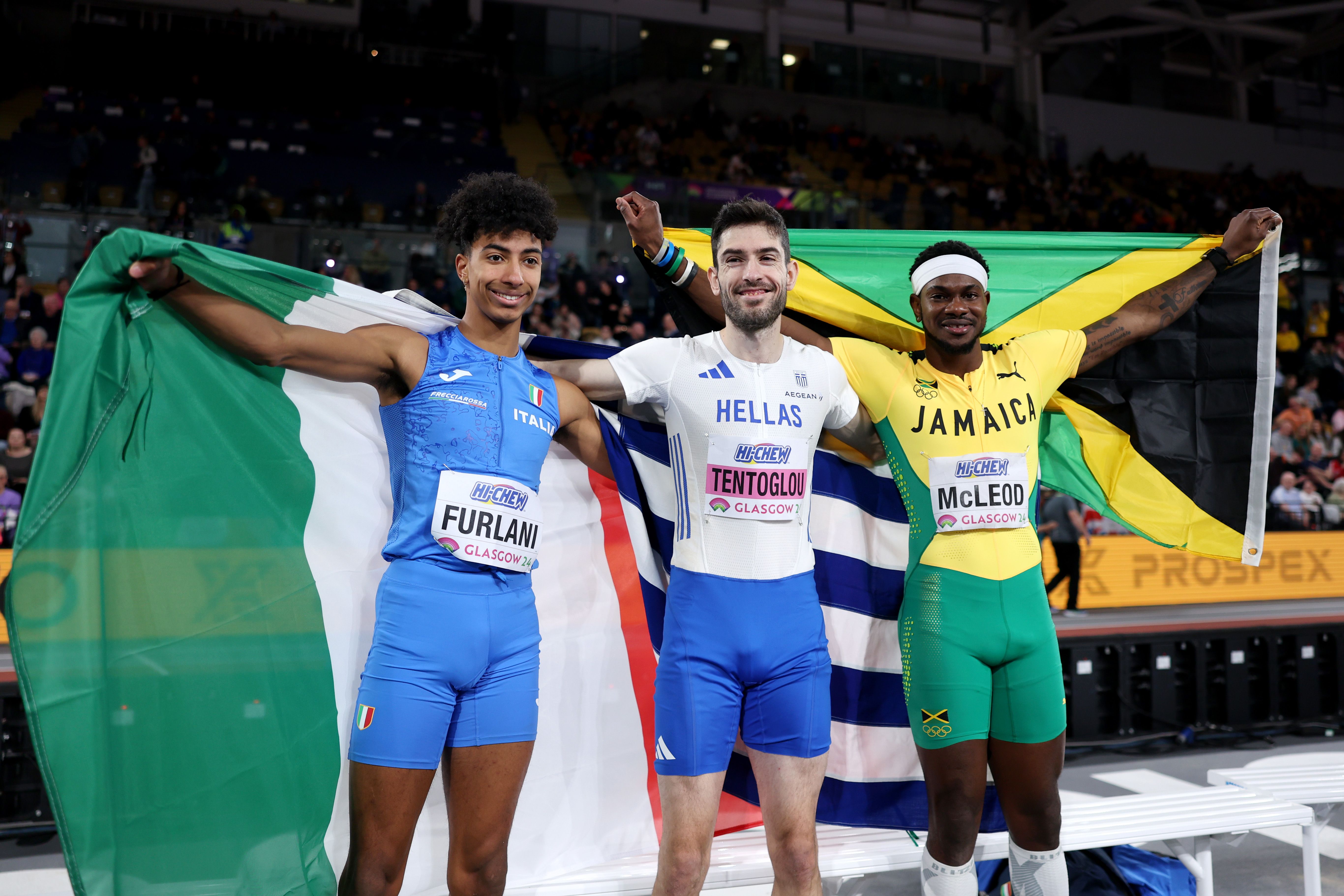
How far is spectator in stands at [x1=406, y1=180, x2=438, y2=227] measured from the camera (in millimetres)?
13336

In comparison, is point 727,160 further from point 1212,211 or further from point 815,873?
point 815,873

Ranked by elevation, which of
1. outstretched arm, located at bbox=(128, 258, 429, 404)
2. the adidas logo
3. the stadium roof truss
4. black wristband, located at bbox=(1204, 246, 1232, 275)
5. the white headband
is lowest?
the adidas logo

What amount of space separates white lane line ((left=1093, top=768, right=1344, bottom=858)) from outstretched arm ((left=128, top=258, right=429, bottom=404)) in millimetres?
4161

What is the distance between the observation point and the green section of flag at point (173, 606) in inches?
102

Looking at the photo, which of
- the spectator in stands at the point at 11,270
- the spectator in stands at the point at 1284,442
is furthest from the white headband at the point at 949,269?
the spectator in stands at the point at 11,270

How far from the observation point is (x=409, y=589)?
8.96 ft

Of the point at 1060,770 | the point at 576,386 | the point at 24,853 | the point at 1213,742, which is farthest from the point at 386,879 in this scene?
the point at 1213,742

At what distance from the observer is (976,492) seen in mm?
3223

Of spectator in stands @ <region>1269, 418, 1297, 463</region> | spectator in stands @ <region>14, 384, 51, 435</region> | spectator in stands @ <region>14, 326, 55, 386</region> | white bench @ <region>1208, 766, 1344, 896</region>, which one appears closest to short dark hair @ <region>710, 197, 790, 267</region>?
white bench @ <region>1208, 766, 1344, 896</region>

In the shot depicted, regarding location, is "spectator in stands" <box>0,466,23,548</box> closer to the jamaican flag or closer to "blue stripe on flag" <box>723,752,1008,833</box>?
the jamaican flag

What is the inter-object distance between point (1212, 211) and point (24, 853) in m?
25.3

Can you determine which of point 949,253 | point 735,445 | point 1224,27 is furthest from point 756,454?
point 1224,27

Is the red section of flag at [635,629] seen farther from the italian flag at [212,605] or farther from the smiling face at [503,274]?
the smiling face at [503,274]

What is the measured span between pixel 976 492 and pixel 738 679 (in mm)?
1042
